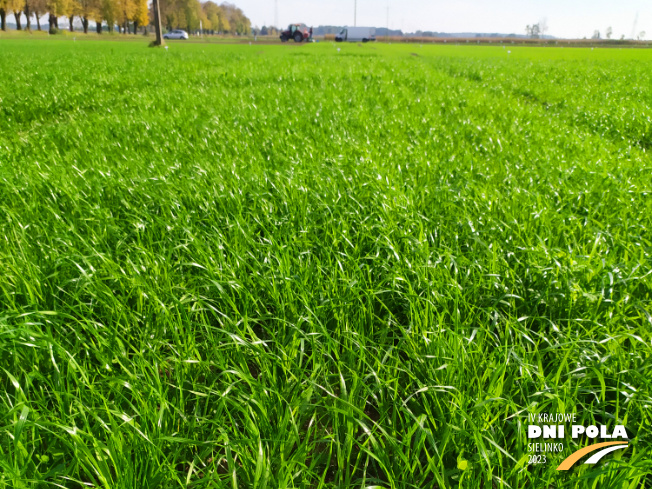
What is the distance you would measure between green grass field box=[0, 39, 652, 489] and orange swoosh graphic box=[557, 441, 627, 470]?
0.03m

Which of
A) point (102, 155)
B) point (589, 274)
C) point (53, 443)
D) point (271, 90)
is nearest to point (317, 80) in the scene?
point (271, 90)

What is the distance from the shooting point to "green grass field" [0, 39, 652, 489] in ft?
4.45

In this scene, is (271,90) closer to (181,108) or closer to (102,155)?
(181,108)

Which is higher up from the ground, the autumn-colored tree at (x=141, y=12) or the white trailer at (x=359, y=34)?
the autumn-colored tree at (x=141, y=12)

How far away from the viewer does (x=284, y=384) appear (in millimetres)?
1646

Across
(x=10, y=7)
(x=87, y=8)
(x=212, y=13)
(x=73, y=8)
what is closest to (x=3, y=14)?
(x=10, y=7)

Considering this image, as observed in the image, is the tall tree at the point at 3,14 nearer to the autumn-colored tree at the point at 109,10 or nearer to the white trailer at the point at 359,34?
the autumn-colored tree at the point at 109,10

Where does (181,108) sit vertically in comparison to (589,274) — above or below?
above

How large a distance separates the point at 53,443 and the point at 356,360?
1204mm

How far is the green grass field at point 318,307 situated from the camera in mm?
1357

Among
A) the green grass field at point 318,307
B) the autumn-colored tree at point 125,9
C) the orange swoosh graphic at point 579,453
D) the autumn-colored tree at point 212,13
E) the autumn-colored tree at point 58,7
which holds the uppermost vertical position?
the autumn-colored tree at point 212,13

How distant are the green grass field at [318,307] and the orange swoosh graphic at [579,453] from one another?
0.10ft

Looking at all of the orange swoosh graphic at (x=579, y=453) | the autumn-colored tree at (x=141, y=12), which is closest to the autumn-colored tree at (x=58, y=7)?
the autumn-colored tree at (x=141, y=12)

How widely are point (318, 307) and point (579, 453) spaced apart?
1.13 meters
